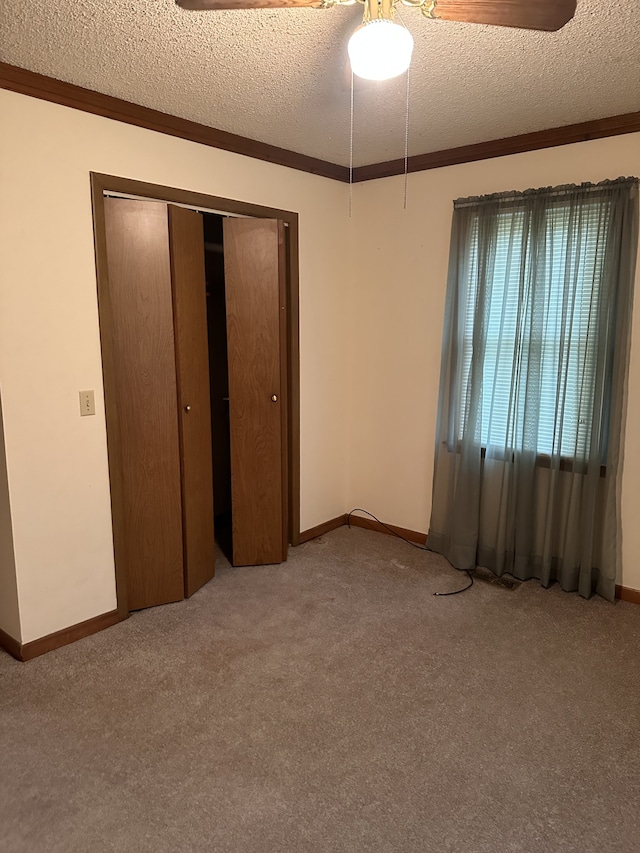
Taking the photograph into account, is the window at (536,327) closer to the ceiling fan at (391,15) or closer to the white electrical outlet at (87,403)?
the ceiling fan at (391,15)

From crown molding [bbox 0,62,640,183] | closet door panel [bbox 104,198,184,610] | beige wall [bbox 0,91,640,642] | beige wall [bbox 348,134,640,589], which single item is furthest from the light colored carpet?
crown molding [bbox 0,62,640,183]

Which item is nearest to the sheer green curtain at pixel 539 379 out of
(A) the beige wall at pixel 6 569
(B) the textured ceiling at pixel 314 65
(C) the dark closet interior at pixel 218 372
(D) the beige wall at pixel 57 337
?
(B) the textured ceiling at pixel 314 65

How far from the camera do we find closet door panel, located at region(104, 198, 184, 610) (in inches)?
112

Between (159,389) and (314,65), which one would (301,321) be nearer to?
(159,389)

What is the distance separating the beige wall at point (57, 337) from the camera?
2490 mm

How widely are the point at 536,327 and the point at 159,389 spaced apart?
204 cm

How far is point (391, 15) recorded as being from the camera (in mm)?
1617

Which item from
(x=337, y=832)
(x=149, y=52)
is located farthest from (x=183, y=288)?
(x=337, y=832)

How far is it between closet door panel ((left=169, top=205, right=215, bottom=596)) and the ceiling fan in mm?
1442

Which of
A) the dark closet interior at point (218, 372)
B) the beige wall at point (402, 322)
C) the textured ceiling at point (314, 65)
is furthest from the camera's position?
the dark closet interior at point (218, 372)

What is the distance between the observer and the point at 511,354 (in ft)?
11.1

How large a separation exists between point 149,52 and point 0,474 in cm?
182

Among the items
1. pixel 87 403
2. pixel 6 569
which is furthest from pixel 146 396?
pixel 6 569

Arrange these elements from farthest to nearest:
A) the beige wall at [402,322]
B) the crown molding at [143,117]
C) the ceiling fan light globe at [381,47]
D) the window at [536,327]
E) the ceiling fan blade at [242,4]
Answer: the beige wall at [402,322], the window at [536,327], the crown molding at [143,117], the ceiling fan blade at [242,4], the ceiling fan light globe at [381,47]
